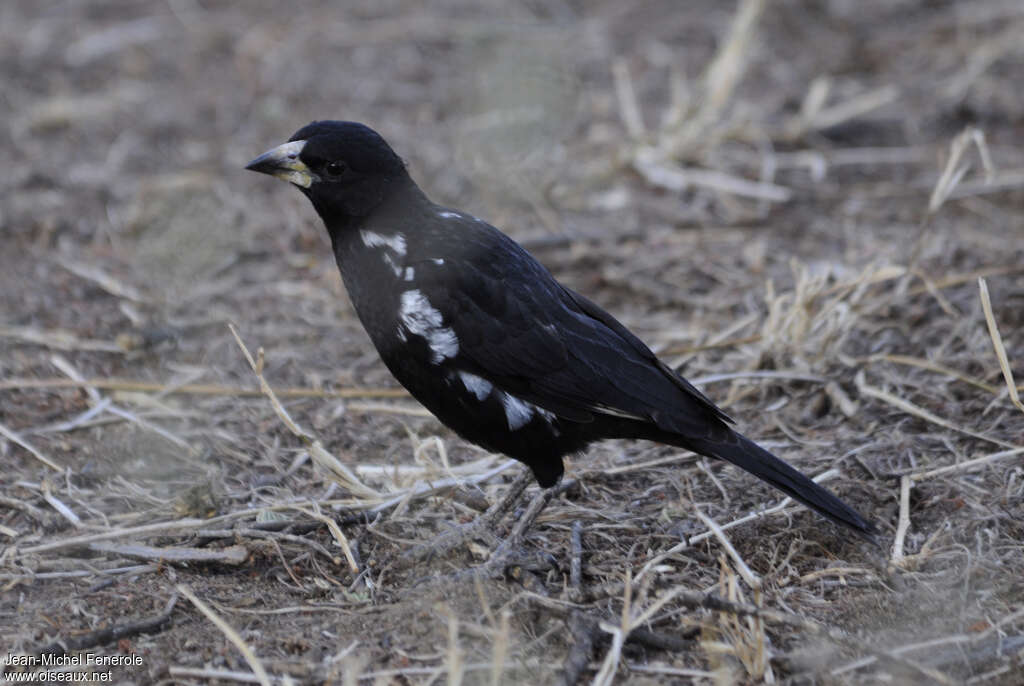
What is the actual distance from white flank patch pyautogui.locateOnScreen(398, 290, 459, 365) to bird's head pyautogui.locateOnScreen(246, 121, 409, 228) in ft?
1.41

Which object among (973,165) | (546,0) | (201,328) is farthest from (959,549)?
(546,0)

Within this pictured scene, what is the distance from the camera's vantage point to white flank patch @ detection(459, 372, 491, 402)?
3559 millimetres

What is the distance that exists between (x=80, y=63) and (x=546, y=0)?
349cm

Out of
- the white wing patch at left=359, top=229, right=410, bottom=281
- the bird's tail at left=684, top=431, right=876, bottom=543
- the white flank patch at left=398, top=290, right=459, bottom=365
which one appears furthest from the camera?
the white wing patch at left=359, top=229, right=410, bottom=281

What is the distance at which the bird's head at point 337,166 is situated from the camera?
3699mm

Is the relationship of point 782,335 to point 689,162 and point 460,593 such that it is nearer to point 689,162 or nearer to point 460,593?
point 460,593

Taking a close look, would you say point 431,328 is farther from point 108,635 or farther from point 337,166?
point 108,635

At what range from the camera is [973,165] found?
21.4 feet

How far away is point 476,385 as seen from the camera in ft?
11.7

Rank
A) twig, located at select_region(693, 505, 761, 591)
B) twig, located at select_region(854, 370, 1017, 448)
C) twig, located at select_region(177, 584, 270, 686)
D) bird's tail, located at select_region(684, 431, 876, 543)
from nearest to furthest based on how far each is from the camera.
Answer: twig, located at select_region(177, 584, 270, 686)
twig, located at select_region(693, 505, 761, 591)
bird's tail, located at select_region(684, 431, 876, 543)
twig, located at select_region(854, 370, 1017, 448)

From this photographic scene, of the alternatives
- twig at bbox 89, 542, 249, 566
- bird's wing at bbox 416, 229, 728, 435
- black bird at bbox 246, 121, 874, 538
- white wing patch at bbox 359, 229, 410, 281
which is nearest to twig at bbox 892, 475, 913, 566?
black bird at bbox 246, 121, 874, 538

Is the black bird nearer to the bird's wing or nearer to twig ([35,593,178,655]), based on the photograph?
the bird's wing

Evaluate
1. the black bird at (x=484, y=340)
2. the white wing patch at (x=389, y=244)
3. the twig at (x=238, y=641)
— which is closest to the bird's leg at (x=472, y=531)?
the black bird at (x=484, y=340)

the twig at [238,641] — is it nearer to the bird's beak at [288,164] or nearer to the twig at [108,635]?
the twig at [108,635]
